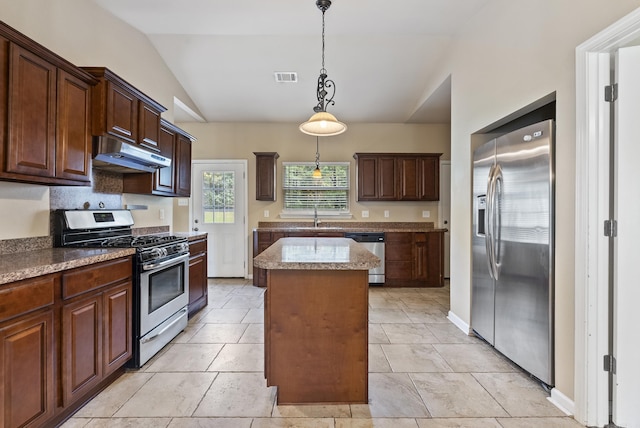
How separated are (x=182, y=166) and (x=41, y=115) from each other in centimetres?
191

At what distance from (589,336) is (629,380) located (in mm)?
295

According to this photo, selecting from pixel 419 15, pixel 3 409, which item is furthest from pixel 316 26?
pixel 3 409

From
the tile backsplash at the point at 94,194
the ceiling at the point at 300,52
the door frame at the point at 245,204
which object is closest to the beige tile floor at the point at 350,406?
the tile backsplash at the point at 94,194

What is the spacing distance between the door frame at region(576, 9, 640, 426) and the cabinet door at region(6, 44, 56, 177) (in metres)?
3.13

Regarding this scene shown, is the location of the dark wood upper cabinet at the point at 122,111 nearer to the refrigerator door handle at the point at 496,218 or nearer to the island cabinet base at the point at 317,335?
the island cabinet base at the point at 317,335

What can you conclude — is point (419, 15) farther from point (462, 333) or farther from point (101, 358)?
point (101, 358)

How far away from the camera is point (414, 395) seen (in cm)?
205

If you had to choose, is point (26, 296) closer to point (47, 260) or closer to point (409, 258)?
point (47, 260)

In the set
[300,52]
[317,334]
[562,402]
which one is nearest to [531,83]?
[562,402]

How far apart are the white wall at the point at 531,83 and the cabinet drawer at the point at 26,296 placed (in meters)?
2.92

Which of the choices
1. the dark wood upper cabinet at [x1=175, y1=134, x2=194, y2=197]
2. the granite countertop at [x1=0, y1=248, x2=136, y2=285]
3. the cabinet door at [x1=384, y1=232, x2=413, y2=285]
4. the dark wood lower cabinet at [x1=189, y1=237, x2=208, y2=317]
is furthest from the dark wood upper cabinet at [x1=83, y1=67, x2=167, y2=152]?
the cabinet door at [x1=384, y1=232, x2=413, y2=285]

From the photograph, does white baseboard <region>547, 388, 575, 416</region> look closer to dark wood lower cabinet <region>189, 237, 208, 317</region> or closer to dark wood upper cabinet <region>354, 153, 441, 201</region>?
dark wood lower cabinet <region>189, 237, 208, 317</region>

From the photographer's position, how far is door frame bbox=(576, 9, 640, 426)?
173 cm

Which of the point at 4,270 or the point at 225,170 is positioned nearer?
the point at 4,270
